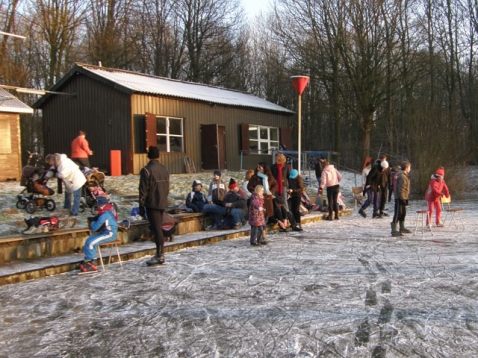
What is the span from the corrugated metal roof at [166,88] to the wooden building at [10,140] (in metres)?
3.71

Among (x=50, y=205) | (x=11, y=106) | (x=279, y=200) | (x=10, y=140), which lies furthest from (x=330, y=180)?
(x=11, y=106)

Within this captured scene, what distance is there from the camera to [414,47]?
2611cm

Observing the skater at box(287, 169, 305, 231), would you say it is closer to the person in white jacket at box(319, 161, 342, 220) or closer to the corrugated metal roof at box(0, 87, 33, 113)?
the person in white jacket at box(319, 161, 342, 220)

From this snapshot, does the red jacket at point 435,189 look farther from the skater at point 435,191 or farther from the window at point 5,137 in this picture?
the window at point 5,137

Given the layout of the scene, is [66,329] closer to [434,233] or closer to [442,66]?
[434,233]

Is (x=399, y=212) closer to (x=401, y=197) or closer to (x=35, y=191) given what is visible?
(x=401, y=197)

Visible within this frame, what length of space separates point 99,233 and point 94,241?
0.17 metres

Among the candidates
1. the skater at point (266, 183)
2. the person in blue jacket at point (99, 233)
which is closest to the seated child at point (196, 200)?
the skater at point (266, 183)

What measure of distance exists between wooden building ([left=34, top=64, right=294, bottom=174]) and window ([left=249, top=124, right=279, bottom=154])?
37cm

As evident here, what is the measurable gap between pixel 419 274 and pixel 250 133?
1833cm

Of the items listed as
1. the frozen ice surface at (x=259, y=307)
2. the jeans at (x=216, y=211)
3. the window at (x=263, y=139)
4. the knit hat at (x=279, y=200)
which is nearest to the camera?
the frozen ice surface at (x=259, y=307)

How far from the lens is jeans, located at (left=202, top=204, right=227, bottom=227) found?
11.4 meters

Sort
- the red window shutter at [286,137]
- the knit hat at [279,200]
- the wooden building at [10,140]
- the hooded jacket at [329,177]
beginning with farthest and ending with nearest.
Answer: the red window shutter at [286,137] < the wooden building at [10,140] < the hooded jacket at [329,177] < the knit hat at [279,200]

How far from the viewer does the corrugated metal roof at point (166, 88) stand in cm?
A: 1955
